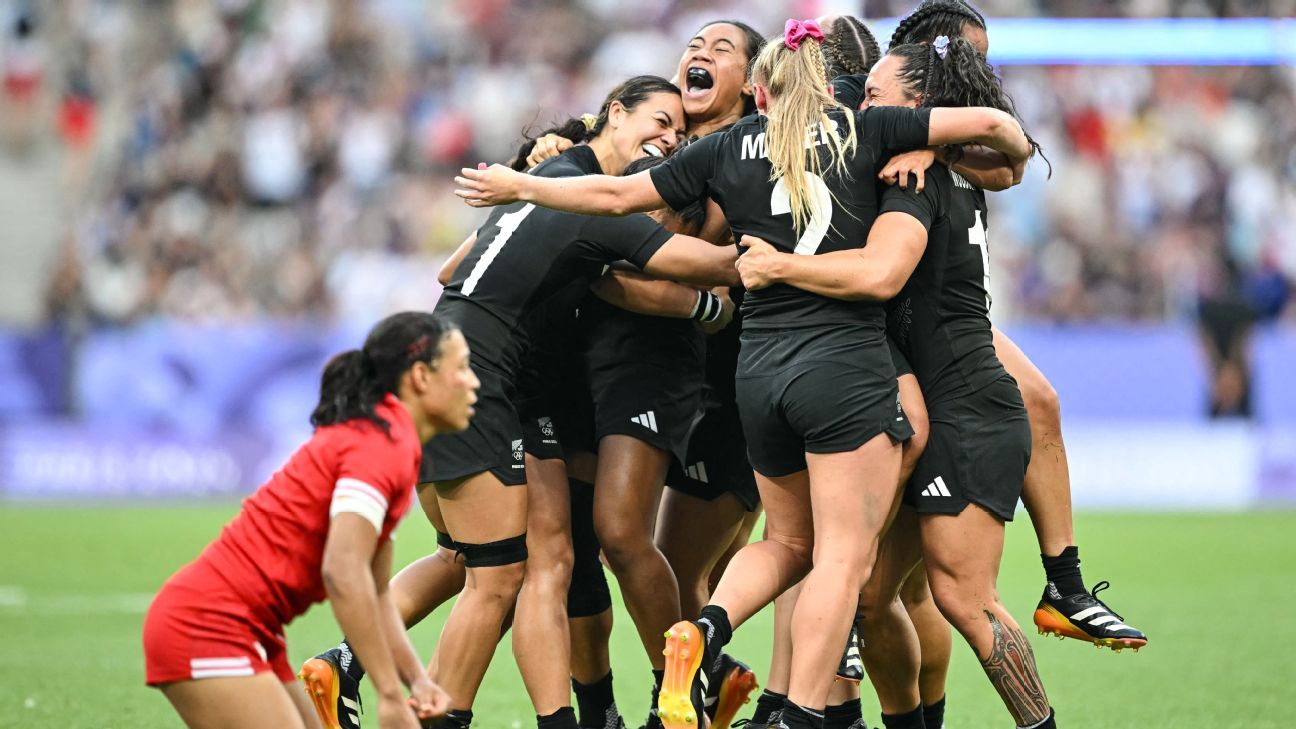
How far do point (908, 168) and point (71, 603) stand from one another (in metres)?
7.35

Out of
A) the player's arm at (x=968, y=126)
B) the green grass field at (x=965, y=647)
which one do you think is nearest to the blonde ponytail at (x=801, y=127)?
the player's arm at (x=968, y=126)

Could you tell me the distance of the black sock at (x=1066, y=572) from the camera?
588cm

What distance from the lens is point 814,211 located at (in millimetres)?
5328

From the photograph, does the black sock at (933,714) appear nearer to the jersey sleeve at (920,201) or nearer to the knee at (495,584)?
the knee at (495,584)

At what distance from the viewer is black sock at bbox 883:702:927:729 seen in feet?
19.5

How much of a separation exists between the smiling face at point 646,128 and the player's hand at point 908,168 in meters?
1.20

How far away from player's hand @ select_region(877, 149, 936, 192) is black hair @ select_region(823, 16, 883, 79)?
99 cm

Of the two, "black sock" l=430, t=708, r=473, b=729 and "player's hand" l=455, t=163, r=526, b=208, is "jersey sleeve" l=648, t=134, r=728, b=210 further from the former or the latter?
"black sock" l=430, t=708, r=473, b=729

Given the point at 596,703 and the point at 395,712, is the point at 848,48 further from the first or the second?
the point at 395,712

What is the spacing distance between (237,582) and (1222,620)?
7234mm

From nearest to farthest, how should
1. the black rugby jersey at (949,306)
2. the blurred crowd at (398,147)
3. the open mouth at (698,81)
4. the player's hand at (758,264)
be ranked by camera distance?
the player's hand at (758,264)
the black rugby jersey at (949,306)
the open mouth at (698,81)
the blurred crowd at (398,147)

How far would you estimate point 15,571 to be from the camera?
12000mm

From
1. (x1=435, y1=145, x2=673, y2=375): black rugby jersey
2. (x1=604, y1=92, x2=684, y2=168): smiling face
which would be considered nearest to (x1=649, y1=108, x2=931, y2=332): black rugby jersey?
(x1=435, y1=145, x2=673, y2=375): black rugby jersey

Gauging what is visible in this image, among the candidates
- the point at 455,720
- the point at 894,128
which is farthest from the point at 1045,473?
the point at 455,720
